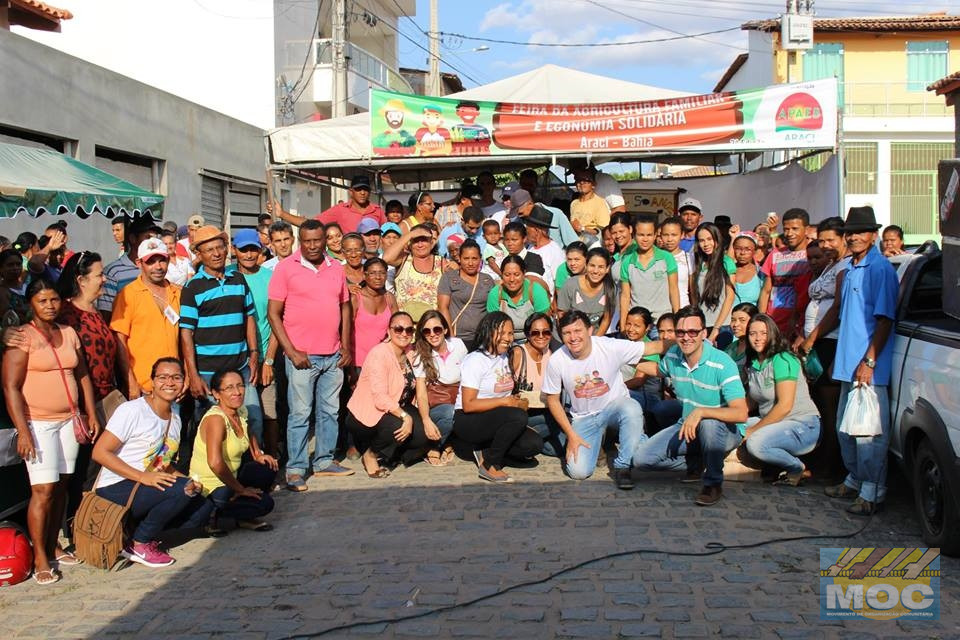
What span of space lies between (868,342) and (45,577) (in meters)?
5.34

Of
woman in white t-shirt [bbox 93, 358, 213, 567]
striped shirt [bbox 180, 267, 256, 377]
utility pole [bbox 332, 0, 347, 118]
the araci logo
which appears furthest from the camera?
utility pole [bbox 332, 0, 347, 118]

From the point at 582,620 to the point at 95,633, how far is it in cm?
241

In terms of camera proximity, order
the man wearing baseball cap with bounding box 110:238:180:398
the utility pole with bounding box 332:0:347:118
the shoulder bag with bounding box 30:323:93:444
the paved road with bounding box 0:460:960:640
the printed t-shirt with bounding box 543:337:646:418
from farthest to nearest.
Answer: the utility pole with bounding box 332:0:347:118
the printed t-shirt with bounding box 543:337:646:418
the man wearing baseball cap with bounding box 110:238:180:398
the shoulder bag with bounding box 30:323:93:444
the paved road with bounding box 0:460:960:640

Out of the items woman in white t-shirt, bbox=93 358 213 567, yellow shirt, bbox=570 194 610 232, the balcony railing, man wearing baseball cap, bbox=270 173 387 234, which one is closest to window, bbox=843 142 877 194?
the balcony railing

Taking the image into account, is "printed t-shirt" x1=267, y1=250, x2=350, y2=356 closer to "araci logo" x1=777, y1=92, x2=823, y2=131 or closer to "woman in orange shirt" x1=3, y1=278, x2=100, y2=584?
"woman in orange shirt" x1=3, y1=278, x2=100, y2=584

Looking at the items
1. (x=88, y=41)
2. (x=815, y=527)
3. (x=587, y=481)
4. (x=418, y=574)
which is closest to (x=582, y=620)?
(x=418, y=574)

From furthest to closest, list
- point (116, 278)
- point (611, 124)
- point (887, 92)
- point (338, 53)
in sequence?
1. point (887, 92)
2. point (338, 53)
3. point (611, 124)
4. point (116, 278)

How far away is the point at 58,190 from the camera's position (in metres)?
6.82

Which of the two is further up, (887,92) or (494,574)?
(887,92)

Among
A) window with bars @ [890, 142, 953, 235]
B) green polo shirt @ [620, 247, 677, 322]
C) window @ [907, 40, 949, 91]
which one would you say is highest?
window @ [907, 40, 949, 91]

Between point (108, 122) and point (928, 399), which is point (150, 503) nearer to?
point (928, 399)

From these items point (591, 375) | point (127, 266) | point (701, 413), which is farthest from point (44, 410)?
point (701, 413)

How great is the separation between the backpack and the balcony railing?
96.0 feet

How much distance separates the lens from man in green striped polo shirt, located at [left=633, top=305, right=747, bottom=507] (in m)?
6.42
